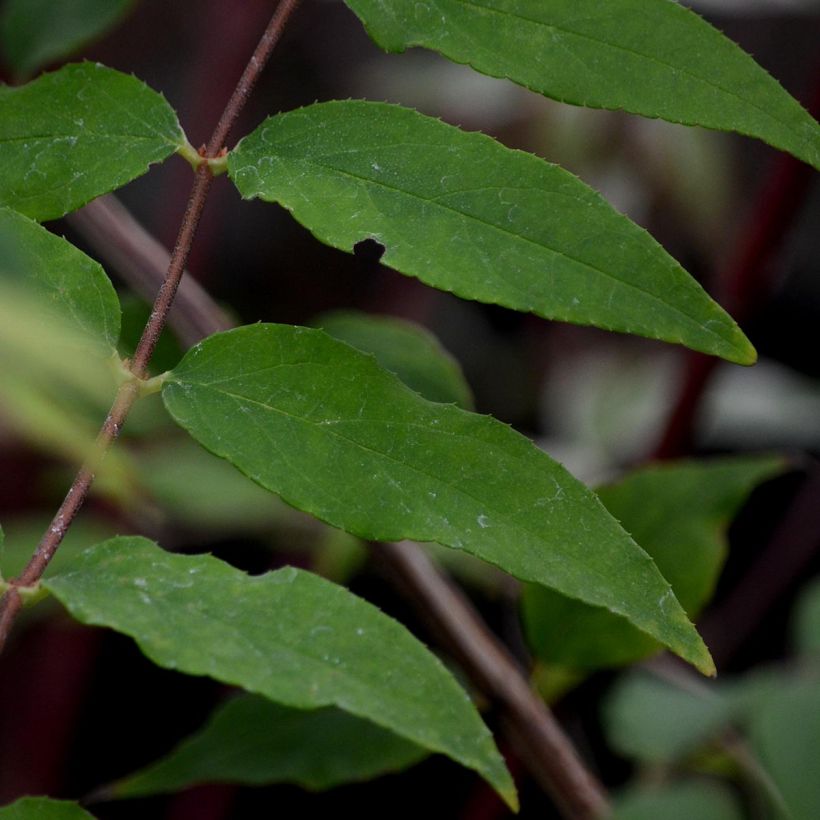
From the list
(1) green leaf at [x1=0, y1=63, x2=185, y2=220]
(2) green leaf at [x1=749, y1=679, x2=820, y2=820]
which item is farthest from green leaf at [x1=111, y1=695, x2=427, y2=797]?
(1) green leaf at [x1=0, y1=63, x2=185, y2=220]

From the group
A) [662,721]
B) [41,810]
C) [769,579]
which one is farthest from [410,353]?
[769,579]

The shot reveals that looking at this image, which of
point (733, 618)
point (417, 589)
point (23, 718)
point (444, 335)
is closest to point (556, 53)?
point (417, 589)

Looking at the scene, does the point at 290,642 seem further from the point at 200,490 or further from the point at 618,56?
the point at 200,490

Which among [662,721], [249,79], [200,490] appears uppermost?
[249,79]

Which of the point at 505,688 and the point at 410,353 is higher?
the point at 410,353

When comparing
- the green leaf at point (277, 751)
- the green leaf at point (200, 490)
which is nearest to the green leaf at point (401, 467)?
the green leaf at point (277, 751)

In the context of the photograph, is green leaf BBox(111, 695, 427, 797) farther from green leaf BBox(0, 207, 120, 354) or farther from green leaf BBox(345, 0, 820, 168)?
green leaf BBox(345, 0, 820, 168)

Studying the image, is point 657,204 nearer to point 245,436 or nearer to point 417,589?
point 417,589

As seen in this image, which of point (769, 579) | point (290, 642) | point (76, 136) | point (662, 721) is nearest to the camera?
point (290, 642)
